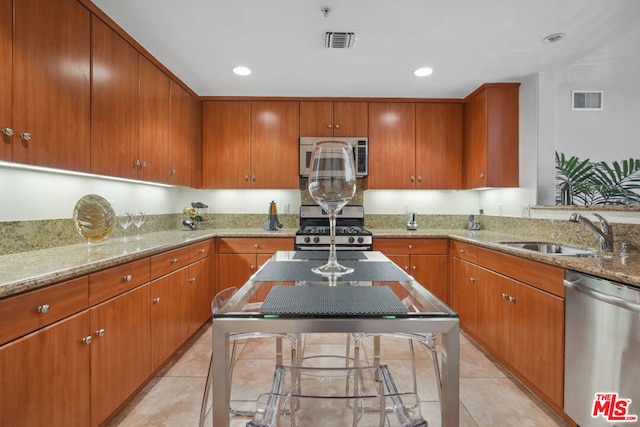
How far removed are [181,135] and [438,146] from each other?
2828 mm

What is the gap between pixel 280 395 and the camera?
795 millimetres

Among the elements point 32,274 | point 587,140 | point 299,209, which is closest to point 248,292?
point 32,274

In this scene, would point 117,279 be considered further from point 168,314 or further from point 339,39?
point 339,39

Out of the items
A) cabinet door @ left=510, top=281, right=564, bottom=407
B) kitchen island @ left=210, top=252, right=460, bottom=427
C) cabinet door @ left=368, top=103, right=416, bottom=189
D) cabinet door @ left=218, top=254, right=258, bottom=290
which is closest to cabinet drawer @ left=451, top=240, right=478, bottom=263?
cabinet door @ left=510, top=281, right=564, bottom=407

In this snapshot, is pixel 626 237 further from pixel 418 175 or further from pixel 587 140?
pixel 587 140

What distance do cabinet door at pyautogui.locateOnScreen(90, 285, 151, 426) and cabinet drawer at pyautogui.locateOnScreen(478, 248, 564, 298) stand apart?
7.97 ft

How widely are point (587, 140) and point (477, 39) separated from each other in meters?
2.40

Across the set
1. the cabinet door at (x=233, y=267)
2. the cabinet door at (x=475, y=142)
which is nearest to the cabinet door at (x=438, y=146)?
the cabinet door at (x=475, y=142)

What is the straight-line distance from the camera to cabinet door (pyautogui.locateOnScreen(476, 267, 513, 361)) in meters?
2.44

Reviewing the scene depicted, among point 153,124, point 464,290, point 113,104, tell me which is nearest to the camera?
point 113,104

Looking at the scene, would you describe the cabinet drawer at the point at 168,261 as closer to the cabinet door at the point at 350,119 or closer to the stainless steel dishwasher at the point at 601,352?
the cabinet door at the point at 350,119

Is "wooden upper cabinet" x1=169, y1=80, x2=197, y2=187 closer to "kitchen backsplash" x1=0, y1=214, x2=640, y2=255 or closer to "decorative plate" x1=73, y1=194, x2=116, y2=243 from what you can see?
"kitchen backsplash" x1=0, y1=214, x2=640, y2=255

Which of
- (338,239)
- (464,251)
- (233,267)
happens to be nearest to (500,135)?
(464,251)

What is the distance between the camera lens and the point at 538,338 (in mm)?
2057
